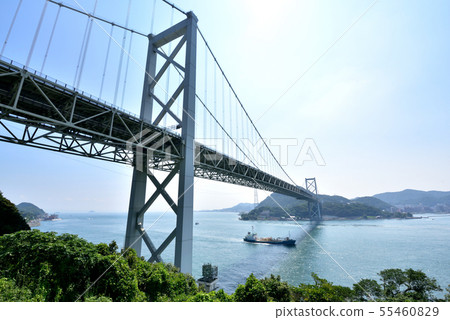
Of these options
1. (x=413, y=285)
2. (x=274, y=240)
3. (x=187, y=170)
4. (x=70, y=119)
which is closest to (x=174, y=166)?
(x=187, y=170)

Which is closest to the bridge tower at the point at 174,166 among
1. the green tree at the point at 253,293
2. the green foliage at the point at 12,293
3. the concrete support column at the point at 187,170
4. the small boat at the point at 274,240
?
the concrete support column at the point at 187,170

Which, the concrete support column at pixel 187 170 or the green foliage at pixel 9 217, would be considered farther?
the green foliage at pixel 9 217

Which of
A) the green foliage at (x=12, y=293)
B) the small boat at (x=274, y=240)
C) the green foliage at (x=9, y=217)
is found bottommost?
the small boat at (x=274, y=240)

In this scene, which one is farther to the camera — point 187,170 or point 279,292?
point 187,170

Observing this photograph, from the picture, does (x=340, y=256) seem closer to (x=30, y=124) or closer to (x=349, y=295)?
(x=349, y=295)

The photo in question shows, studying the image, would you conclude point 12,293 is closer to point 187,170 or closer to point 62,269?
point 62,269

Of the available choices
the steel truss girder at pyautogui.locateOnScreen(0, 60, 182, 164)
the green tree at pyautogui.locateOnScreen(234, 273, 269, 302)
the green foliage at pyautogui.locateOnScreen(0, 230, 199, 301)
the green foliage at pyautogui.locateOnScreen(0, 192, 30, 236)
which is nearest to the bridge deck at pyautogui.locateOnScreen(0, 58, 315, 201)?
the steel truss girder at pyautogui.locateOnScreen(0, 60, 182, 164)

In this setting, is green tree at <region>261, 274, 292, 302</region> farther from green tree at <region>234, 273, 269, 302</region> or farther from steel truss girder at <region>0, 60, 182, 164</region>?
steel truss girder at <region>0, 60, 182, 164</region>

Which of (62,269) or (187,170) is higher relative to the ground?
(187,170)

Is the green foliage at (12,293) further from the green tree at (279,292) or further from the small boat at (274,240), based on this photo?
the small boat at (274,240)
